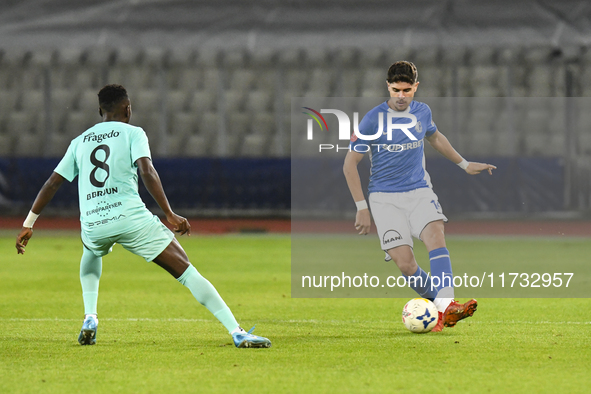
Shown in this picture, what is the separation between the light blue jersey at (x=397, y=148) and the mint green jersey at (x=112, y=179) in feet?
6.91

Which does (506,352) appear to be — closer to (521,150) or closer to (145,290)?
(145,290)

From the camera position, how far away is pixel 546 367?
544 cm

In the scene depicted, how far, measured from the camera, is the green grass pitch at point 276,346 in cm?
499

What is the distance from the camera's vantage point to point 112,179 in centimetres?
605

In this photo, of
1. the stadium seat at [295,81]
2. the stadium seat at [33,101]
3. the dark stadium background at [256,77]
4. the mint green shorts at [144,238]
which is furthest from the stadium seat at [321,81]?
the mint green shorts at [144,238]

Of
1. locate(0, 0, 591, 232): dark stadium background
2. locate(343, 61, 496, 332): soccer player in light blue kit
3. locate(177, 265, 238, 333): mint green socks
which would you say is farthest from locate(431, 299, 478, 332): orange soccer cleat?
locate(0, 0, 591, 232): dark stadium background

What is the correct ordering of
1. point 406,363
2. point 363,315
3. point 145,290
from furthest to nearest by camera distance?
point 145,290
point 363,315
point 406,363

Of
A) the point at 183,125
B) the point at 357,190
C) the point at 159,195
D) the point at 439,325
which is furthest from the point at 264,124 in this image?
the point at 159,195

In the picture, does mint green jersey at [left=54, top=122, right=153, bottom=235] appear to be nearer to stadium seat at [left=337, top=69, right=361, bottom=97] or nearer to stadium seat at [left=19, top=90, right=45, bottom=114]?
stadium seat at [left=337, top=69, right=361, bottom=97]

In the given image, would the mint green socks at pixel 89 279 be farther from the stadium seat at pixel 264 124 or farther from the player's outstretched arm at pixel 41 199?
the stadium seat at pixel 264 124

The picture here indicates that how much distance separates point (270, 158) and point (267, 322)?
1453 cm

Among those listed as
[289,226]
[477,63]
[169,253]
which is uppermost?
[477,63]

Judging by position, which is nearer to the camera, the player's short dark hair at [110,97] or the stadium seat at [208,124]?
the player's short dark hair at [110,97]

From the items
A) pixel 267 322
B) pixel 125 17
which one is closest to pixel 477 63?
pixel 125 17
